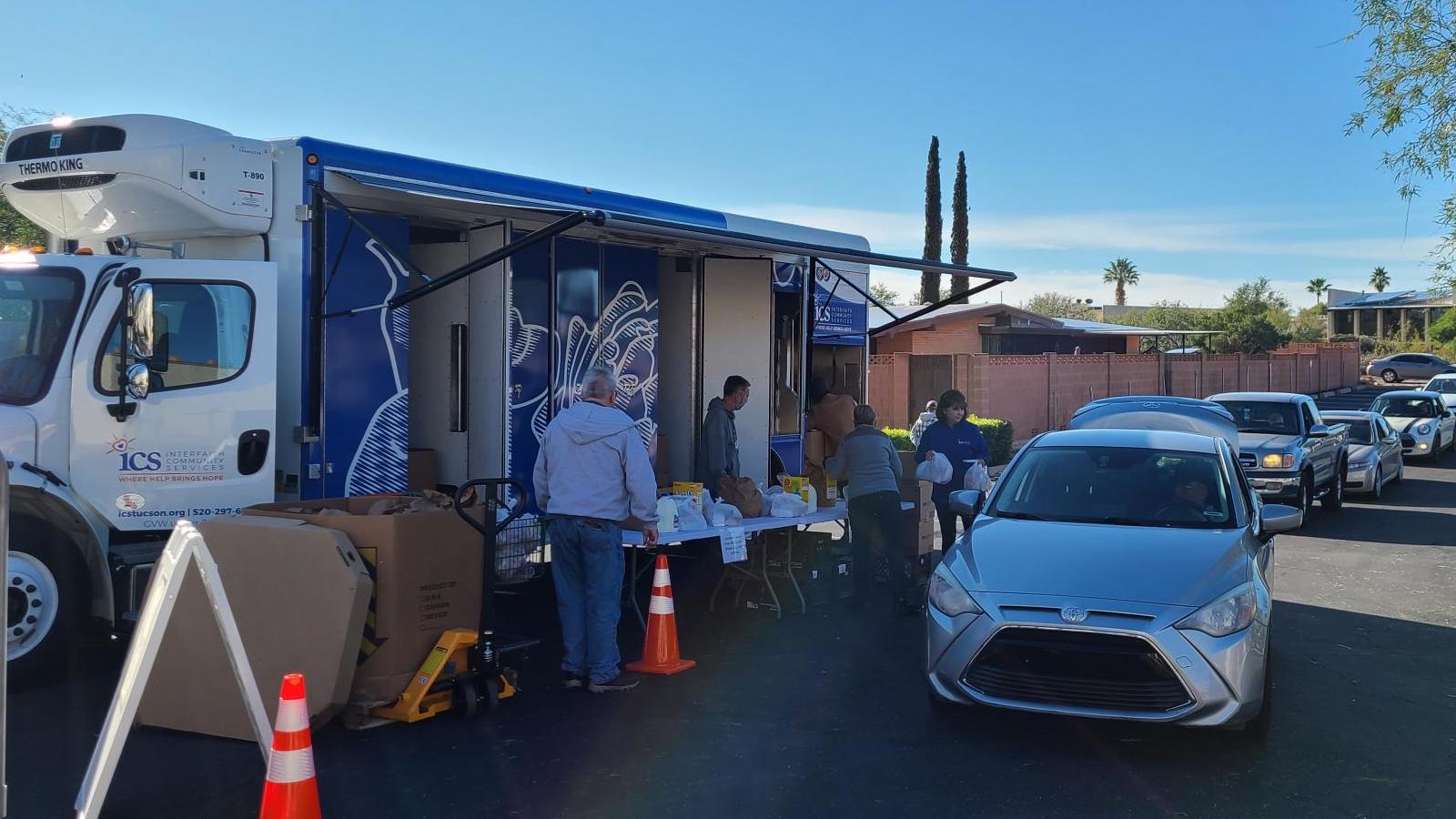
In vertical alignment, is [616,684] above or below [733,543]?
below

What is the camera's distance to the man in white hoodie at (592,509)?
23.9 ft

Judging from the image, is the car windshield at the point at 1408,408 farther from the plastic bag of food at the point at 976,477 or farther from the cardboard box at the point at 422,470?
the cardboard box at the point at 422,470

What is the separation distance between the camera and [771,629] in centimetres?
927

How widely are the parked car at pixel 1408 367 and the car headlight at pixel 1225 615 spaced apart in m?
50.4

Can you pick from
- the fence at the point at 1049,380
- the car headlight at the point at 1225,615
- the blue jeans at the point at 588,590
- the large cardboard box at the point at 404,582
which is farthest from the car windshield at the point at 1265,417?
the large cardboard box at the point at 404,582

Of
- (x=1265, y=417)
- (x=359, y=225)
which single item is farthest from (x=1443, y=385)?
(x=359, y=225)

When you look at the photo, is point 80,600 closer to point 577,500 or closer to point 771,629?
point 577,500

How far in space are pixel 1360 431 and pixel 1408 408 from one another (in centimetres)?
817

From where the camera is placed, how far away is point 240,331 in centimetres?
740

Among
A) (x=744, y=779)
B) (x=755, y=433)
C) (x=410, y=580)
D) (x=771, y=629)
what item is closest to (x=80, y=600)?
(x=410, y=580)

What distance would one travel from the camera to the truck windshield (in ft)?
23.0

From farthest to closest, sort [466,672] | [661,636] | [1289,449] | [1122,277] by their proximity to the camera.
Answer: [1122,277] → [1289,449] → [661,636] → [466,672]

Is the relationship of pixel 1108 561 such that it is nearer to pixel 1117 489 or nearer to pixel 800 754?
pixel 1117 489

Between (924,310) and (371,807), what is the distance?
8.70 meters
